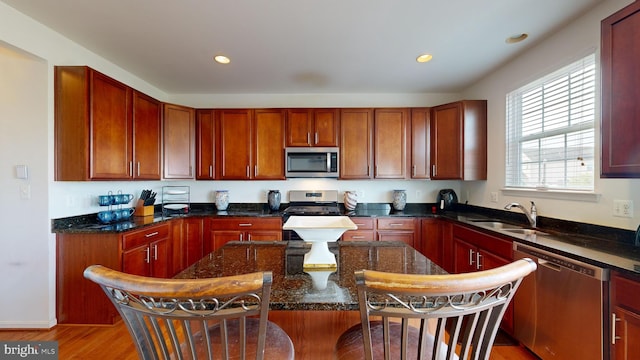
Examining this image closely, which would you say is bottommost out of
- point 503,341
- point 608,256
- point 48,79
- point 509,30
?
point 503,341

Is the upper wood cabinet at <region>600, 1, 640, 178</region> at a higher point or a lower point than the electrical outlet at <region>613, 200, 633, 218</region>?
higher

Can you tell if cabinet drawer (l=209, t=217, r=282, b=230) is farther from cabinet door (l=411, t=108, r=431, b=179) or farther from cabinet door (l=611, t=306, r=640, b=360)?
cabinet door (l=611, t=306, r=640, b=360)

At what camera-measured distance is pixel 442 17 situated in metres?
1.98

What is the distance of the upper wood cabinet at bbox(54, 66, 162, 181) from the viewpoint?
7.30 feet

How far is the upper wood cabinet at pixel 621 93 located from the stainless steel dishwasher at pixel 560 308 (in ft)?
1.98

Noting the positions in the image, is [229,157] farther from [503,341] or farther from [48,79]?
[503,341]

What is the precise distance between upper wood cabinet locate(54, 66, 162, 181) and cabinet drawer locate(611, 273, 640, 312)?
12.0ft

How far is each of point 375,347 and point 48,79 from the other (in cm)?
317

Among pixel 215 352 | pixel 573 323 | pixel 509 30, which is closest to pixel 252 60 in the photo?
pixel 509 30

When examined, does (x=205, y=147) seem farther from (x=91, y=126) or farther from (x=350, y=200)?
(x=350, y=200)

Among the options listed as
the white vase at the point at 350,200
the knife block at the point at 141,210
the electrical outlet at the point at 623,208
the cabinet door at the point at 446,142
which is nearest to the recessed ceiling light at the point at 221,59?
the knife block at the point at 141,210

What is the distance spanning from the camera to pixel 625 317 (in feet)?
4.17

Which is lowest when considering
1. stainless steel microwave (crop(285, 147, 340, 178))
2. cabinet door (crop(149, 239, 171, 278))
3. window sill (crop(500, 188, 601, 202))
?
cabinet door (crop(149, 239, 171, 278))

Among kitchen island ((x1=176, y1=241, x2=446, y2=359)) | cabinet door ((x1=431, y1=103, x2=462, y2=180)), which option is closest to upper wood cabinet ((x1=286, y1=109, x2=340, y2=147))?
cabinet door ((x1=431, y1=103, x2=462, y2=180))
